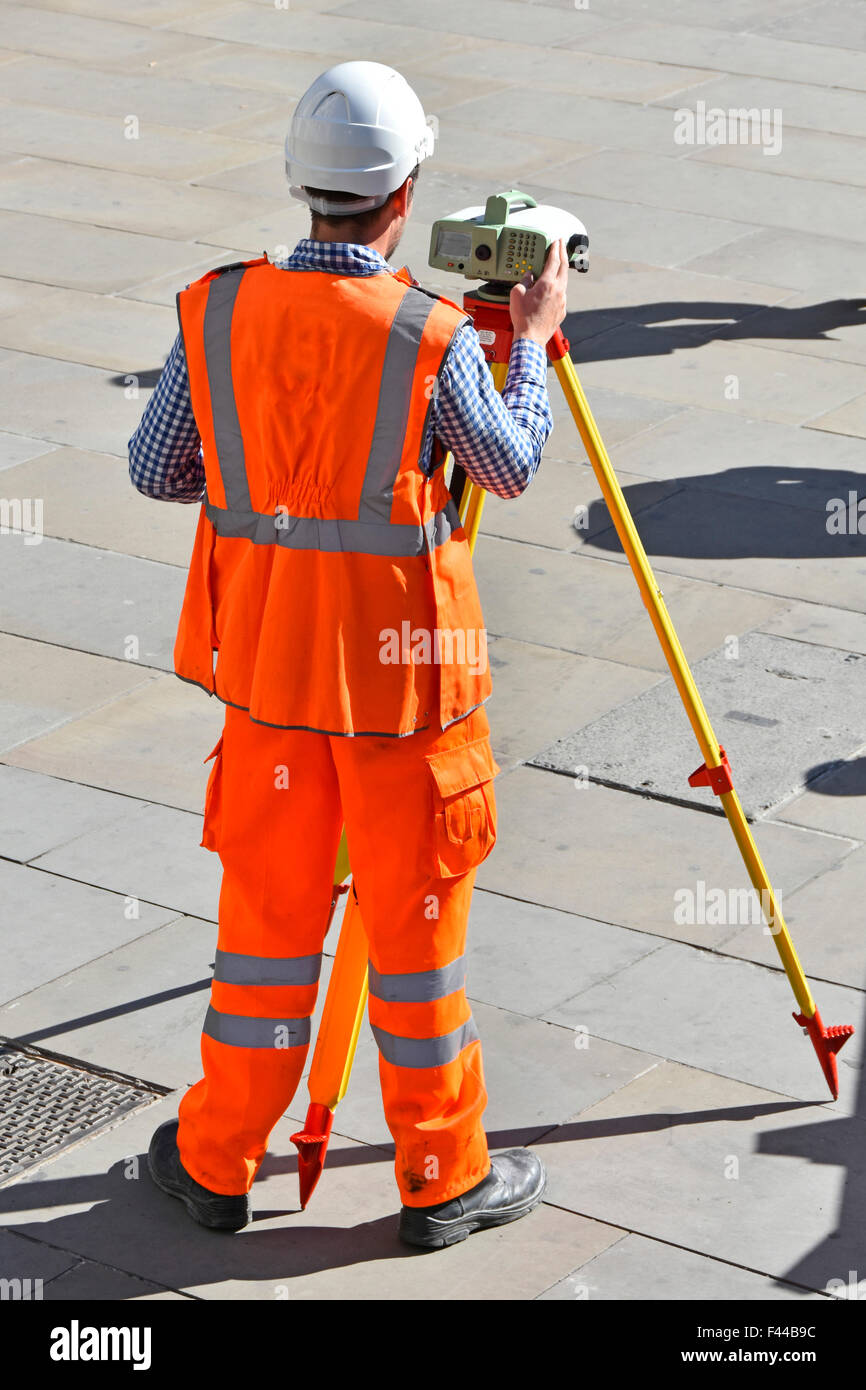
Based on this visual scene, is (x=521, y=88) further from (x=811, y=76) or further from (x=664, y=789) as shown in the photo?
(x=664, y=789)

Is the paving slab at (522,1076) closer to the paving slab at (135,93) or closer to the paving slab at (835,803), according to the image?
the paving slab at (835,803)

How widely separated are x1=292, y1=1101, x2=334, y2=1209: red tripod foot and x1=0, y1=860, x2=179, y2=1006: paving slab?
3.76 ft

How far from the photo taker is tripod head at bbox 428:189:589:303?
4.33 meters

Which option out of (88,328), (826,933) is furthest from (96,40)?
(826,933)

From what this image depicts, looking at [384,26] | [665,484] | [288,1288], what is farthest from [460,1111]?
[384,26]

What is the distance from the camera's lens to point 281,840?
4340mm

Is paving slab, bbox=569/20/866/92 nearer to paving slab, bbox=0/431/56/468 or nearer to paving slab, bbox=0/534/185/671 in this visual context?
paving slab, bbox=0/431/56/468

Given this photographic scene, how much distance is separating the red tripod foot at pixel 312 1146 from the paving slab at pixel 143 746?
1.92 m

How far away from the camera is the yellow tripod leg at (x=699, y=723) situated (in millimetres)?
4645

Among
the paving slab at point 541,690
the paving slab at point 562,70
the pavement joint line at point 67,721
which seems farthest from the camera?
the paving slab at point 562,70

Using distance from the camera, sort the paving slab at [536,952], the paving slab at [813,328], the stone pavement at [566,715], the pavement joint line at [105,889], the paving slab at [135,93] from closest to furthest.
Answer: the stone pavement at [566,715], the paving slab at [536,952], the pavement joint line at [105,889], the paving slab at [813,328], the paving slab at [135,93]

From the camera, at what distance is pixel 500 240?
4.34 metres

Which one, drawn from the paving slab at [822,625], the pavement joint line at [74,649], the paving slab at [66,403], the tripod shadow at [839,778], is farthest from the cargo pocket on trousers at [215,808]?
the paving slab at [66,403]

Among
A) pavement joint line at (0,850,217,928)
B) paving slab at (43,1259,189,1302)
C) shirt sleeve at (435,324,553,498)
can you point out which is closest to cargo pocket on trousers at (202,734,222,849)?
shirt sleeve at (435,324,553,498)
